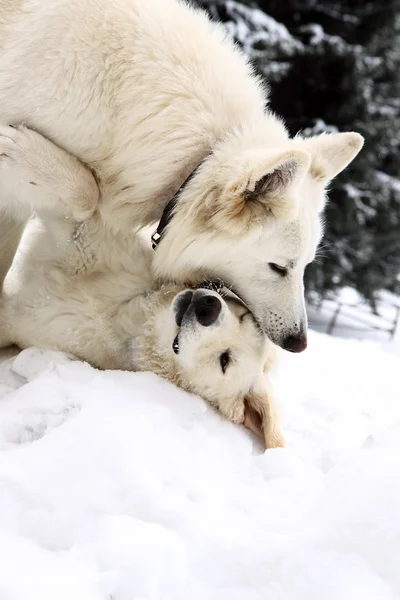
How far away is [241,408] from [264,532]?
1180 millimetres

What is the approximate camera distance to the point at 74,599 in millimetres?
1438

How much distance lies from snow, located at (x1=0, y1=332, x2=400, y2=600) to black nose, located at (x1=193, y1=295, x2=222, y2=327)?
375mm

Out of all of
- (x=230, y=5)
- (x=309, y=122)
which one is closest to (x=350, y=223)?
(x=309, y=122)

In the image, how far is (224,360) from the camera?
3.16 meters

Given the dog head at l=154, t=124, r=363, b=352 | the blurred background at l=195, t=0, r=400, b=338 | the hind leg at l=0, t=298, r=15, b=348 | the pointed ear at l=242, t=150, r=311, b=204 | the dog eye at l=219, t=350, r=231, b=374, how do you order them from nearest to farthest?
the pointed ear at l=242, t=150, r=311, b=204
the dog head at l=154, t=124, r=363, b=352
the dog eye at l=219, t=350, r=231, b=374
the hind leg at l=0, t=298, r=15, b=348
the blurred background at l=195, t=0, r=400, b=338

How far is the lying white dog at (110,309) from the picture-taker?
2.90 metres

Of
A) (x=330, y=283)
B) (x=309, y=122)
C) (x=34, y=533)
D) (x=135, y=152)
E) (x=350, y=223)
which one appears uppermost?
(x=135, y=152)

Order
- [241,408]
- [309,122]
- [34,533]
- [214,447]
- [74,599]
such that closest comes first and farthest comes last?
[74,599]
[34,533]
[214,447]
[241,408]
[309,122]

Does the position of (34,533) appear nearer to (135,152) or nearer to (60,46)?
(135,152)

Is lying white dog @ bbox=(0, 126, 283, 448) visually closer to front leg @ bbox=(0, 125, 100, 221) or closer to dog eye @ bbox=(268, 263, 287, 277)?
front leg @ bbox=(0, 125, 100, 221)

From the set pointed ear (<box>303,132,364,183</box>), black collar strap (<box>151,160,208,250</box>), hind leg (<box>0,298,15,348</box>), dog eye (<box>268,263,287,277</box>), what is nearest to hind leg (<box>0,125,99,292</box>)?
black collar strap (<box>151,160,208,250</box>)

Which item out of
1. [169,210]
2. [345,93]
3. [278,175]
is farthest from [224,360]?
[345,93]

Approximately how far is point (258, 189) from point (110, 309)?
117cm

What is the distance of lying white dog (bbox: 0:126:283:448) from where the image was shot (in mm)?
2902
